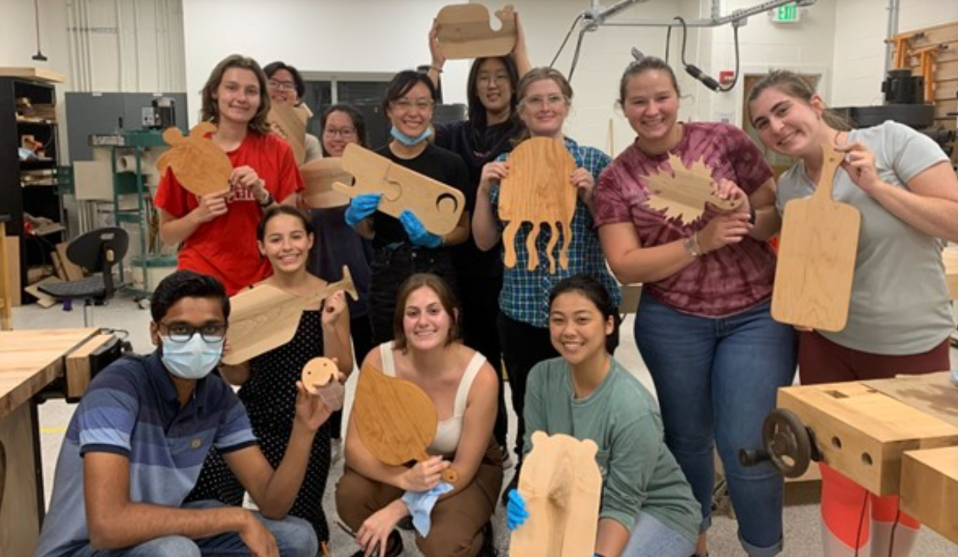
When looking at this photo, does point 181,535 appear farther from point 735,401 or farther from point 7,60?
point 7,60

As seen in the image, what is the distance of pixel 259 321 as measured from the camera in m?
2.01

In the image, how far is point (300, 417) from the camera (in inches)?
70.2

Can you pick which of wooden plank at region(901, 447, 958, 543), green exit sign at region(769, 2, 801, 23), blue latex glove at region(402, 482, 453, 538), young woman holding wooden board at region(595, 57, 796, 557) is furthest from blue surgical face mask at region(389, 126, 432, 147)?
green exit sign at region(769, 2, 801, 23)

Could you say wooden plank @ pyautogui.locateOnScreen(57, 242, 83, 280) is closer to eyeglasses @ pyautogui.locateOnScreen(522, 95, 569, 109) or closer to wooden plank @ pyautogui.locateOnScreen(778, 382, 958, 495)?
eyeglasses @ pyautogui.locateOnScreen(522, 95, 569, 109)

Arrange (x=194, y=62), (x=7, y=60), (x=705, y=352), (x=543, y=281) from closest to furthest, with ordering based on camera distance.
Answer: (x=705, y=352) → (x=543, y=281) → (x=7, y=60) → (x=194, y=62)

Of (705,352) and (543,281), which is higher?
(543,281)

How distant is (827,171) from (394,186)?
1.15 meters

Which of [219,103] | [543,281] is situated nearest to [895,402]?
[543,281]

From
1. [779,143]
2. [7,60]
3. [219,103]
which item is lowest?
[779,143]

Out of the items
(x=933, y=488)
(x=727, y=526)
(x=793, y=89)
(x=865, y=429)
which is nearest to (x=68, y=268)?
(x=727, y=526)

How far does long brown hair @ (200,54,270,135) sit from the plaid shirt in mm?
706

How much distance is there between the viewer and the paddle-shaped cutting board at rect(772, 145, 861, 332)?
161cm

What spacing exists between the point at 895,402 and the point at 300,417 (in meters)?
1.20

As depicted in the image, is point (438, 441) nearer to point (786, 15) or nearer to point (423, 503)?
point (423, 503)
